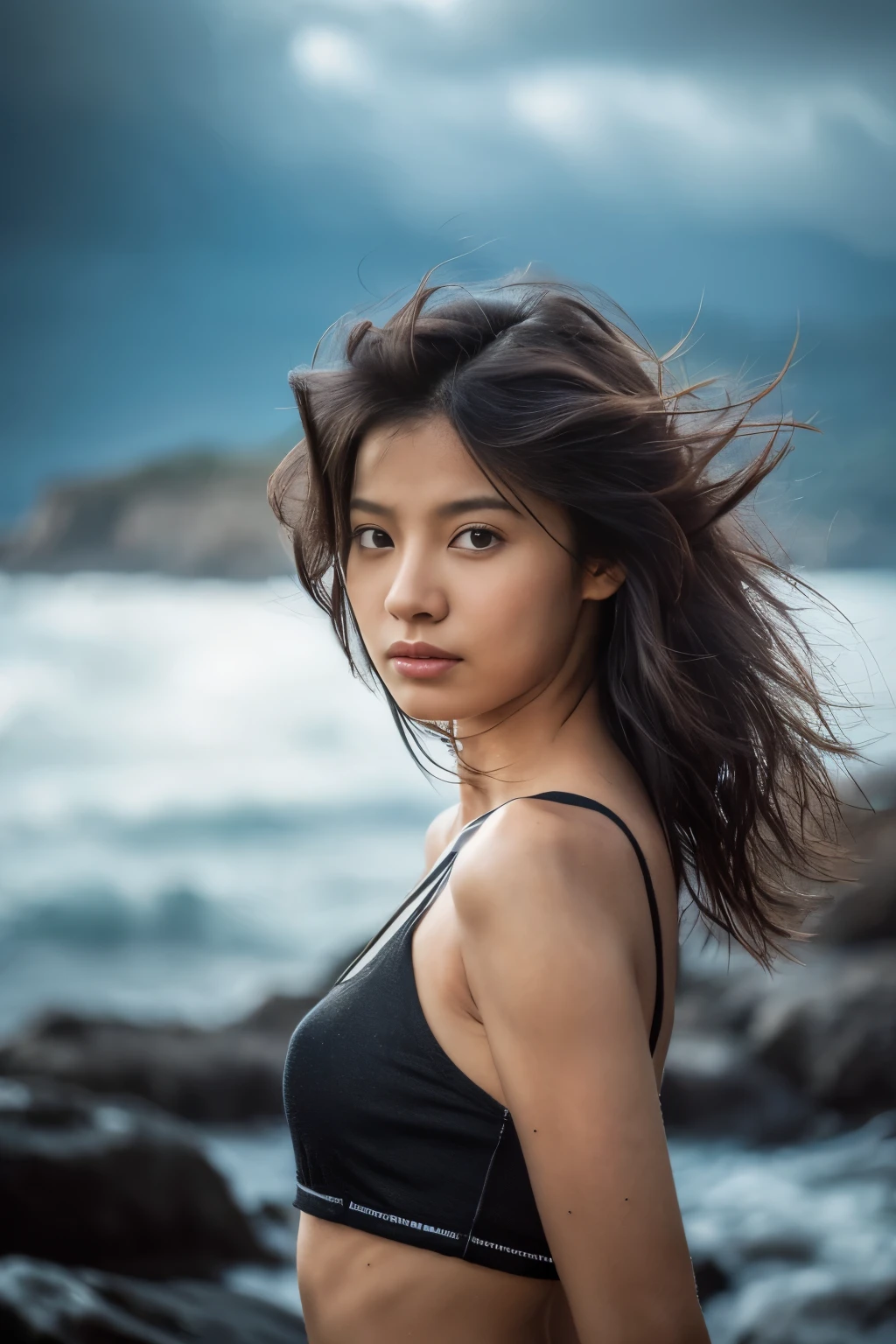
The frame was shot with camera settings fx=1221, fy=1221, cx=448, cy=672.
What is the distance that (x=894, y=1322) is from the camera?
2.37m

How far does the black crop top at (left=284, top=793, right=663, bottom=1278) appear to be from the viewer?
851 mm

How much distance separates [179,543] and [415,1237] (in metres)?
3.73

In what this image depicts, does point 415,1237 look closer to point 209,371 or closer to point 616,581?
point 616,581

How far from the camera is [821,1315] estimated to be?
246 cm

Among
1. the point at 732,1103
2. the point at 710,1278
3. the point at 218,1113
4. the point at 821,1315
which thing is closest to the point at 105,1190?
the point at 218,1113

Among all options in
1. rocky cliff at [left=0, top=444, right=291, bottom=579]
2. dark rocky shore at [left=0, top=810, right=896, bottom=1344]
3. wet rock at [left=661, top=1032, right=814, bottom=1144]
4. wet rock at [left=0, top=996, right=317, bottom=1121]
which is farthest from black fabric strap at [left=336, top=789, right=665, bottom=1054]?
rocky cliff at [left=0, top=444, right=291, bottom=579]

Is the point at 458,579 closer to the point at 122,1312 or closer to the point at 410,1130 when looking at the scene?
the point at 410,1130

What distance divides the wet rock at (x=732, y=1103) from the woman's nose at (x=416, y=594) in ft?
8.04

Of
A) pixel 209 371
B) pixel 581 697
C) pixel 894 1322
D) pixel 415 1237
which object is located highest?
pixel 209 371

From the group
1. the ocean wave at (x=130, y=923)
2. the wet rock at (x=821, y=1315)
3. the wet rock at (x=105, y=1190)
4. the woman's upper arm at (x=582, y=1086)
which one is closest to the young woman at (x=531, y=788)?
the woman's upper arm at (x=582, y=1086)

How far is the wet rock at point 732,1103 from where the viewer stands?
10.1 feet

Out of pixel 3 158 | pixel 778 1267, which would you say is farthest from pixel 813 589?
pixel 3 158

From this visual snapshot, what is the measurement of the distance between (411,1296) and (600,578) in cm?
54

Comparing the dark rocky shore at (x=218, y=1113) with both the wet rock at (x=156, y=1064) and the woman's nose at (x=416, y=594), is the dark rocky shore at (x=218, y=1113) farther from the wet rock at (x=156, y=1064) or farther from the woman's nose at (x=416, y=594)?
the woman's nose at (x=416, y=594)
